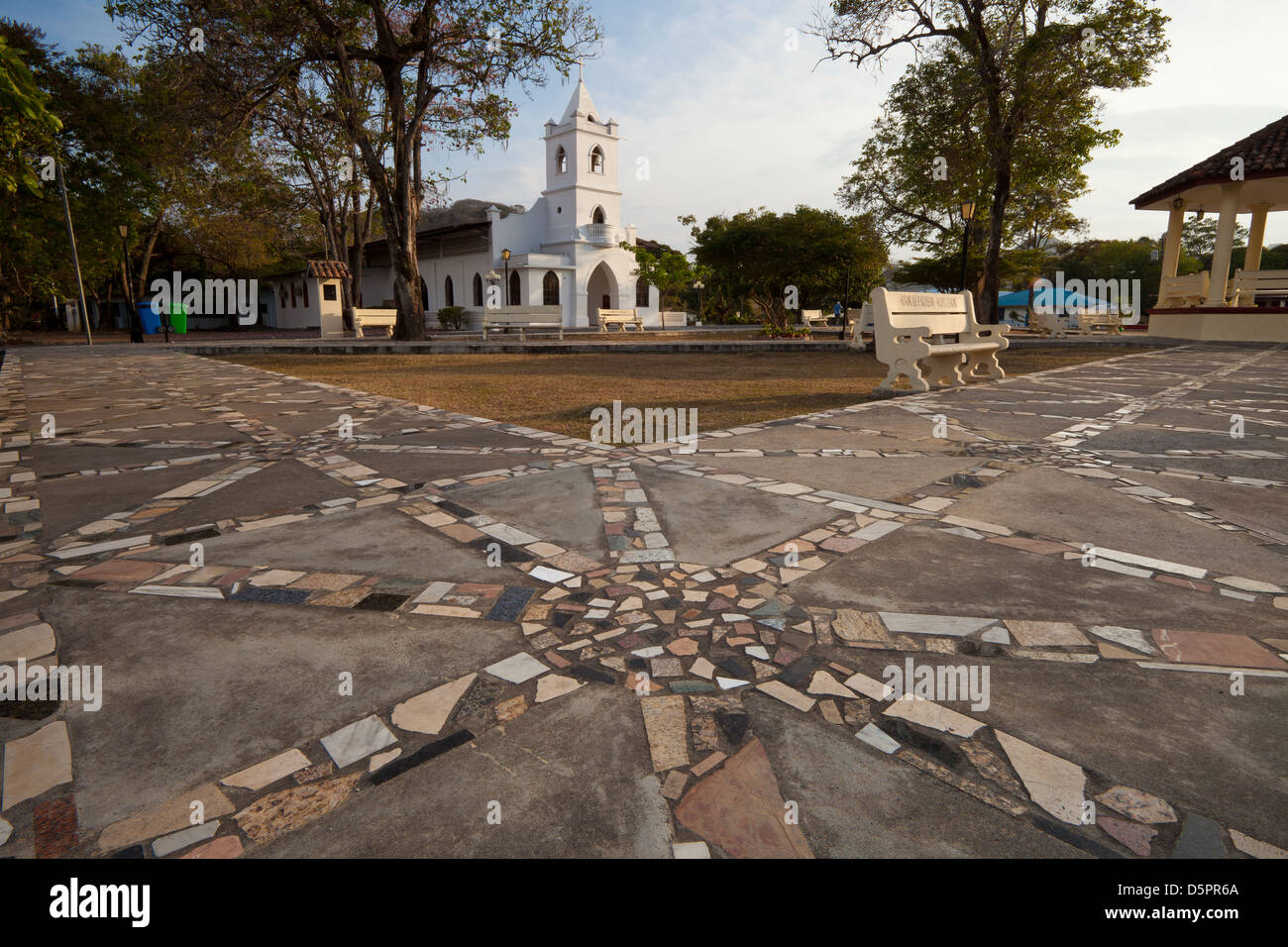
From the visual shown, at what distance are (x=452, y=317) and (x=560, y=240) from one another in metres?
6.89

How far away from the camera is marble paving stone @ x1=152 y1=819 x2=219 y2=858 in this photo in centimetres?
140

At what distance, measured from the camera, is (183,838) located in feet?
4.70

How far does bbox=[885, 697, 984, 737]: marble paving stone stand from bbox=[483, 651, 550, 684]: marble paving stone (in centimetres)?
105

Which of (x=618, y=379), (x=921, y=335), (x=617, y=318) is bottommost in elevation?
(x=618, y=379)

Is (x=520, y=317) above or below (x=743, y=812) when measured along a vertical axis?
above

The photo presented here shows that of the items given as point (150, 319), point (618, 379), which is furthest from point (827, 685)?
point (150, 319)

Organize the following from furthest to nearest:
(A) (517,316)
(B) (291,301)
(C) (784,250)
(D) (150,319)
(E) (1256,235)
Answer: (B) (291,301)
(D) (150,319)
(C) (784,250)
(A) (517,316)
(E) (1256,235)

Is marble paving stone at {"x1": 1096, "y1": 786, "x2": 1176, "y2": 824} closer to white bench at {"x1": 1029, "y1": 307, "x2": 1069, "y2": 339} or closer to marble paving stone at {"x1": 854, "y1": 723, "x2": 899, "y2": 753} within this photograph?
marble paving stone at {"x1": 854, "y1": 723, "x2": 899, "y2": 753}

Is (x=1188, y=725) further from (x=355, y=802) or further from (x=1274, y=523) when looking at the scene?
(x=1274, y=523)

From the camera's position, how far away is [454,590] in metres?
2.66

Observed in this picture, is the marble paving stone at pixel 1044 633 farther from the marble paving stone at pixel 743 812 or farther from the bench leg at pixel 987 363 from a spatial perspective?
the bench leg at pixel 987 363

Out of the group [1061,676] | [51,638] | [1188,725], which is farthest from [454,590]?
[1188,725]

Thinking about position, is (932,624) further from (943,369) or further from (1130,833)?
(943,369)

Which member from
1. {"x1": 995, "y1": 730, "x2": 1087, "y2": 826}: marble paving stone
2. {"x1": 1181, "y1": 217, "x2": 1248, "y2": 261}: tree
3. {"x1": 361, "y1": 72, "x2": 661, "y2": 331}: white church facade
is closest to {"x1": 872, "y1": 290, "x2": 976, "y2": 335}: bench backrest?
{"x1": 995, "y1": 730, "x2": 1087, "y2": 826}: marble paving stone
